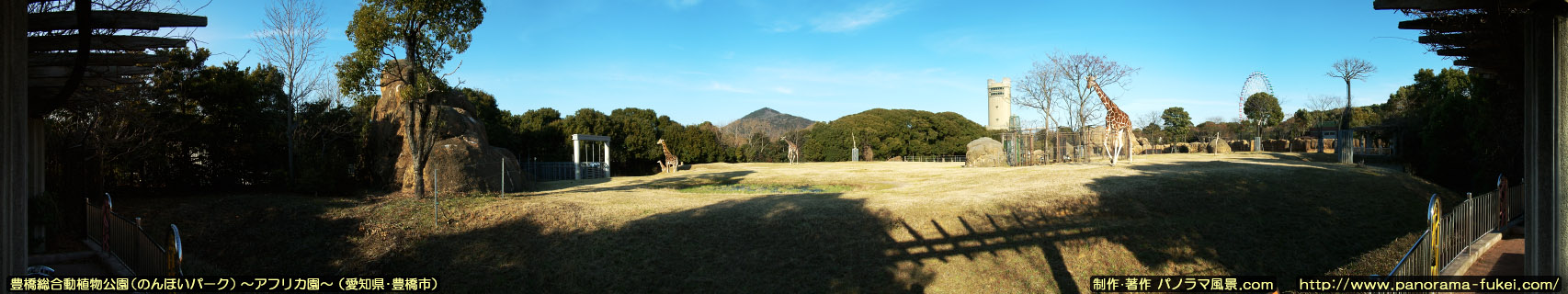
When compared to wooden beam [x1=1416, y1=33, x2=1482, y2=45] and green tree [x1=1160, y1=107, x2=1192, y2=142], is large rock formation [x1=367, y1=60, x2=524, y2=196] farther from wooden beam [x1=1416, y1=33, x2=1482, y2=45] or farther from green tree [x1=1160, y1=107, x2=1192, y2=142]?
green tree [x1=1160, y1=107, x2=1192, y2=142]

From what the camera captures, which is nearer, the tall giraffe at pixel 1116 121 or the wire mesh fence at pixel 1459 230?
the wire mesh fence at pixel 1459 230

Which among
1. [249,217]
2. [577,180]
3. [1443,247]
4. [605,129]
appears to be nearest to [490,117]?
[605,129]

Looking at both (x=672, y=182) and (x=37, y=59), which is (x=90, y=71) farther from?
(x=672, y=182)

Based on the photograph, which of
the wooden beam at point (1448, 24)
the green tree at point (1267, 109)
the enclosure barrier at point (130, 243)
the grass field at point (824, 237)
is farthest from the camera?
the green tree at point (1267, 109)

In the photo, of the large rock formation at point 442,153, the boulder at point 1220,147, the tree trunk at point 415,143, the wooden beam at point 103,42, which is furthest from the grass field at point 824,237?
the boulder at point 1220,147

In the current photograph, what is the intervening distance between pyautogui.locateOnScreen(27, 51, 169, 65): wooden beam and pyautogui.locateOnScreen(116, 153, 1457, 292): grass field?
4.17 m

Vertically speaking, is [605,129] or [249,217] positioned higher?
[605,129]

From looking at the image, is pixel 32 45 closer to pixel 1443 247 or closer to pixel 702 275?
pixel 702 275

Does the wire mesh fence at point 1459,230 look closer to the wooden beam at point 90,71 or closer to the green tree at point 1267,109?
the wooden beam at point 90,71

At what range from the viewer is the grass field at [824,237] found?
907cm

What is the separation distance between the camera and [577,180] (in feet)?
81.0

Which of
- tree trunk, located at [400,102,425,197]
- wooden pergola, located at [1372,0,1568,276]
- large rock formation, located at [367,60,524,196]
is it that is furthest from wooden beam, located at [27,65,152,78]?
wooden pergola, located at [1372,0,1568,276]

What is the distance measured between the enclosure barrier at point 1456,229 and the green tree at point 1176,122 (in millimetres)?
52393

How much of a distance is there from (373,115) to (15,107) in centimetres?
1756
